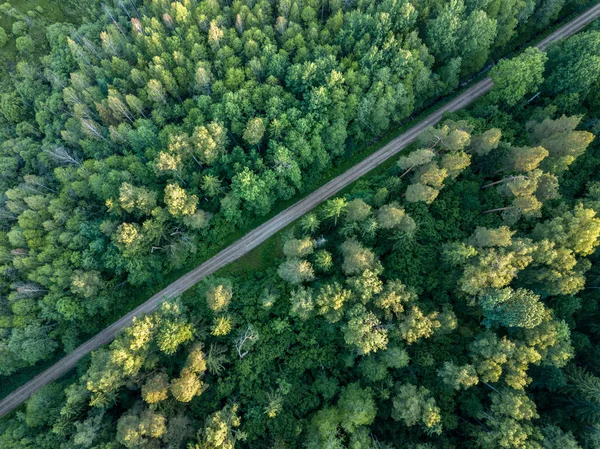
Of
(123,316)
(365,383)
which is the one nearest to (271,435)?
(365,383)

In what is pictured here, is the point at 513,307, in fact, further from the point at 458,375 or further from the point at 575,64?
the point at 575,64

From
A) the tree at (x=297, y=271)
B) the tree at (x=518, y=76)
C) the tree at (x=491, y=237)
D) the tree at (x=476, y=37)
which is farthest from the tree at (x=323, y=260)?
the tree at (x=476, y=37)

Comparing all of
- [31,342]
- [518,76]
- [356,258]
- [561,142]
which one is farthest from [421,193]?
[31,342]

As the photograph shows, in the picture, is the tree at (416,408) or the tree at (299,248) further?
the tree at (299,248)

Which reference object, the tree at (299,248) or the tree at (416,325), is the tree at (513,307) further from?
the tree at (299,248)

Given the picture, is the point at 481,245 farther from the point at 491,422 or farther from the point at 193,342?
the point at 193,342

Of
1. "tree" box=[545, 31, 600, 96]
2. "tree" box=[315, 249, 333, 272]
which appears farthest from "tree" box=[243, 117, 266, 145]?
"tree" box=[545, 31, 600, 96]
